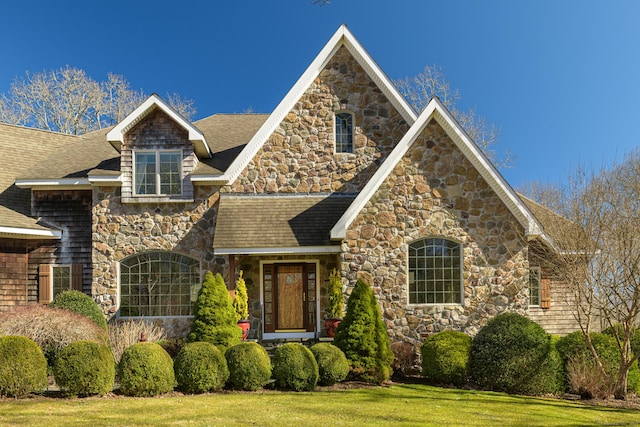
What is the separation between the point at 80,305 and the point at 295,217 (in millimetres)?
6098

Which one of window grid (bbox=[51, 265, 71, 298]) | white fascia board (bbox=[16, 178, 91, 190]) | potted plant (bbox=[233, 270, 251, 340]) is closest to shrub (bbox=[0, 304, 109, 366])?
potted plant (bbox=[233, 270, 251, 340])

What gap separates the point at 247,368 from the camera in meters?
11.9

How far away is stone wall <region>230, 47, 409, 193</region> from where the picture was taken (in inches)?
684

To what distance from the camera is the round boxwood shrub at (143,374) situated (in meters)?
11.1

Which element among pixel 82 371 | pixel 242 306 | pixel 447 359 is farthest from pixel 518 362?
pixel 82 371

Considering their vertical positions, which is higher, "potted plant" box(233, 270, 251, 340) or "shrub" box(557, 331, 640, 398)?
"potted plant" box(233, 270, 251, 340)

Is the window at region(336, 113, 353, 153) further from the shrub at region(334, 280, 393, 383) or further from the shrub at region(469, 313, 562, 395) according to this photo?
the shrub at region(469, 313, 562, 395)

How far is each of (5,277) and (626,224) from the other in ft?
52.5

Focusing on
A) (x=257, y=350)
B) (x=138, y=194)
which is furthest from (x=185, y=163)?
(x=257, y=350)

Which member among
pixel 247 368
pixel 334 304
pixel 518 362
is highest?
pixel 334 304

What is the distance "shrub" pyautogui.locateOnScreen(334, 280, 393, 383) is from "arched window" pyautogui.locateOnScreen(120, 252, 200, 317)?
18.0 ft

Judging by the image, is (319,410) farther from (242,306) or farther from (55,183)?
(55,183)

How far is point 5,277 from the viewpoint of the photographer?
53.6 ft

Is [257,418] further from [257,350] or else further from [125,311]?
[125,311]
